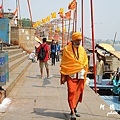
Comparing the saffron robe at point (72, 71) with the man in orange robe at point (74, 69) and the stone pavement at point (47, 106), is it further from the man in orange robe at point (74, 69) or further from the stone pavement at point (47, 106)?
the stone pavement at point (47, 106)

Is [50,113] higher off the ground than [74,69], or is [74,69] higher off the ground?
[74,69]

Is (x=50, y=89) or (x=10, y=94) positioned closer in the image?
(x=10, y=94)

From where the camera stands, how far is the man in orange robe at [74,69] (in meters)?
5.91

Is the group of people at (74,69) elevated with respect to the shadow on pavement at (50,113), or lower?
elevated

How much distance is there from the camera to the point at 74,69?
5926 mm

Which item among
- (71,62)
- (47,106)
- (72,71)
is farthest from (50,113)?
(71,62)

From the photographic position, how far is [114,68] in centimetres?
2055

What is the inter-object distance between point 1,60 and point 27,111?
129 cm

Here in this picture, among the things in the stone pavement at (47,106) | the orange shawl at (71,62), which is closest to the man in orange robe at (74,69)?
the orange shawl at (71,62)

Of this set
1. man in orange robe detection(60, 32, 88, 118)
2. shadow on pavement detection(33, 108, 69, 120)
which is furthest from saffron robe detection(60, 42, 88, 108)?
shadow on pavement detection(33, 108, 69, 120)

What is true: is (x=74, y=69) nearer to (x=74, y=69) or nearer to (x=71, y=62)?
(x=74, y=69)

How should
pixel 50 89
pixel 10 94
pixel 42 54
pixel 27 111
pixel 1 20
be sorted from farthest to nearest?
pixel 1 20
pixel 42 54
pixel 50 89
pixel 10 94
pixel 27 111

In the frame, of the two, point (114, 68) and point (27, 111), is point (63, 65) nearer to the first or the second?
point (27, 111)

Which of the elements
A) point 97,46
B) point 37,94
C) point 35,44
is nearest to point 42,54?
point 37,94
